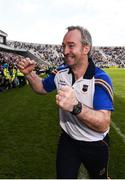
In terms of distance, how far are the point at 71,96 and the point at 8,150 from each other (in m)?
6.35

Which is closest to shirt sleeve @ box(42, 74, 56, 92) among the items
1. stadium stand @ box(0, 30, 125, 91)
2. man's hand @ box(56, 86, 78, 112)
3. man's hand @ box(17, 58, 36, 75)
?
man's hand @ box(17, 58, 36, 75)

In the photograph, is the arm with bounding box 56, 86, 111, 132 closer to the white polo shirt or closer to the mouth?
the white polo shirt

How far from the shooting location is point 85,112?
3.47 metres

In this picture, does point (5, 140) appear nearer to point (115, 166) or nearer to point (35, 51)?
point (115, 166)

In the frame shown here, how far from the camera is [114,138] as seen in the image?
35.6 ft

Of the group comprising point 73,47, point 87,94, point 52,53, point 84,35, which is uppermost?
point 84,35

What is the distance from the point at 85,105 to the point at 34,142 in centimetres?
637

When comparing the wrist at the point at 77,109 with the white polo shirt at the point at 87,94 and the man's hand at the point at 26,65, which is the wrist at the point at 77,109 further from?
the man's hand at the point at 26,65

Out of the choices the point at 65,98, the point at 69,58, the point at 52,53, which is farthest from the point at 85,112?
the point at 52,53

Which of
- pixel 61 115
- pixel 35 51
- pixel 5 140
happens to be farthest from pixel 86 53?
pixel 35 51

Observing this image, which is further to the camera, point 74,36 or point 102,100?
point 74,36

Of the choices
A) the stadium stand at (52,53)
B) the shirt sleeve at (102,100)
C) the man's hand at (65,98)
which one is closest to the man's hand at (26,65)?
the shirt sleeve at (102,100)

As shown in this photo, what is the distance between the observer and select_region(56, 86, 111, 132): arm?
3.22m

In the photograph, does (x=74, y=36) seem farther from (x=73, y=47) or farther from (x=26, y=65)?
(x=26, y=65)
